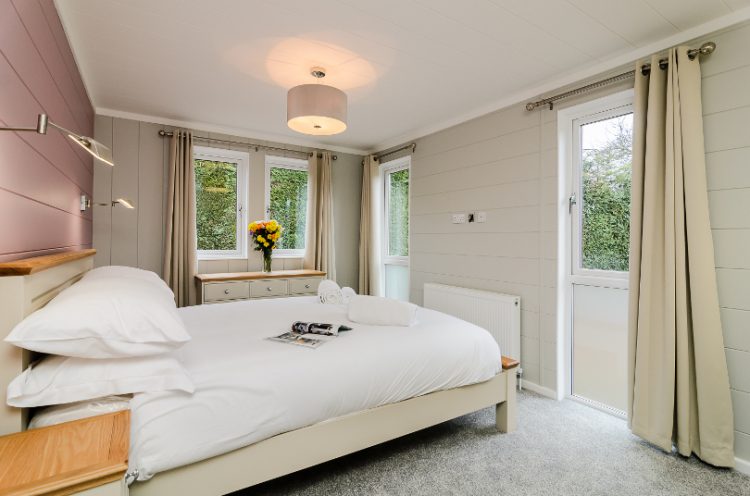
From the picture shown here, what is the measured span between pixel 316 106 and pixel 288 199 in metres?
2.25

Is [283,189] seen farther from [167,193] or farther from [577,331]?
[577,331]

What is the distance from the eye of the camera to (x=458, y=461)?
2.00 metres

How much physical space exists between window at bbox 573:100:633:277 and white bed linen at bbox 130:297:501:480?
116 centimetres

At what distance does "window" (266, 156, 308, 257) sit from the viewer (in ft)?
14.7

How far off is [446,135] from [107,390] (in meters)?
3.42

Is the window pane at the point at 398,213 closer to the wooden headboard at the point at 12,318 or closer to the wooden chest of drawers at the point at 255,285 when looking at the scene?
the wooden chest of drawers at the point at 255,285

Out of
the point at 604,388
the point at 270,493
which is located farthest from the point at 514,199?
the point at 270,493

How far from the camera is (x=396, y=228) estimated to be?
15.5 ft

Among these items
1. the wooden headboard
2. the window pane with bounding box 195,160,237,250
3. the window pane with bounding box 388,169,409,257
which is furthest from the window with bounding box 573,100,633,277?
the window pane with bounding box 195,160,237,250

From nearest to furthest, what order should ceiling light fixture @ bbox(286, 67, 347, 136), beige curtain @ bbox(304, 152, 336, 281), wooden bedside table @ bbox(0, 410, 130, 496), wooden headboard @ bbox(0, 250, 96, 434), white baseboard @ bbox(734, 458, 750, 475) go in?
wooden bedside table @ bbox(0, 410, 130, 496)
wooden headboard @ bbox(0, 250, 96, 434)
white baseboard @ bbox(734, 458, 750, 475)
ceiling light fixture @ bbox(286, 67, 347, 136)
beige curtain @ bbox(304, 152, 336, 281)

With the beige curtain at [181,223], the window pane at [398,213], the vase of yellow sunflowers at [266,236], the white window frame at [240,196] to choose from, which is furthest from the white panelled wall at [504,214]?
the beige curtain at [181,223]

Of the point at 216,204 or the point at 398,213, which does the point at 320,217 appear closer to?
the point at 398,213

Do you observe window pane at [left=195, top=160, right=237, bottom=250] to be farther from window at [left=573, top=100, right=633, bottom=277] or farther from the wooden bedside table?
window at [left=573, top=100, right=633, bottom=277]

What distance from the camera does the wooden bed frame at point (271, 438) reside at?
3.85 ft
